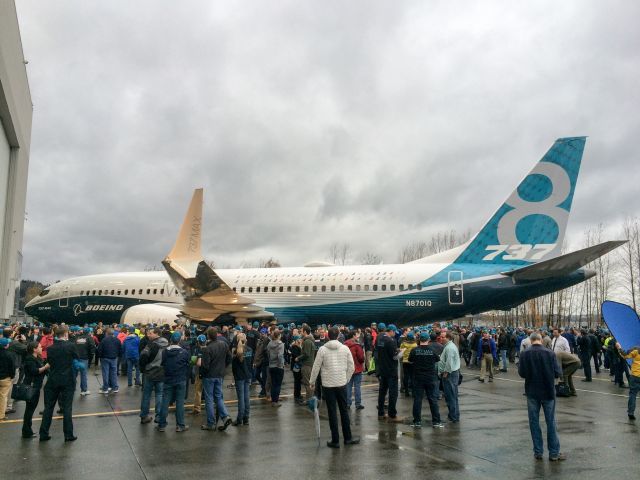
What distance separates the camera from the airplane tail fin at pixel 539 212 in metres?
19.2

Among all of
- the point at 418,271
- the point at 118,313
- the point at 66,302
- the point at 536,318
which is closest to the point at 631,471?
the point at 418,271

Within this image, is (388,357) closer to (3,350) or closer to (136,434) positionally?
(136,434)

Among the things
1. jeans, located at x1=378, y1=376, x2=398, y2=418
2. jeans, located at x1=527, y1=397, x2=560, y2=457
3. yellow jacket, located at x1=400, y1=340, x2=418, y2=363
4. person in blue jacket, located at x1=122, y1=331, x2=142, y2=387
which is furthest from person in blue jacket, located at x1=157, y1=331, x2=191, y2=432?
person in blue jacket, located at x1=122, y1=331, x2=142, y2=387

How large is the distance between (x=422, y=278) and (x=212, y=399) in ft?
45.0

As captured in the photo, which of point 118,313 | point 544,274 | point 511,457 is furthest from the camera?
point 118,313

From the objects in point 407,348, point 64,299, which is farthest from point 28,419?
point 64,299

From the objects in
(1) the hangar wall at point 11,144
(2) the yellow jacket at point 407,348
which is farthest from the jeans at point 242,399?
(1) the hangar wall at point 11,144

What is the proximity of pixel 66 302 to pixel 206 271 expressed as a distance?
40.3ft

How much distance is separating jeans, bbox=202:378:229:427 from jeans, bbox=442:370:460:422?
3.85 meters

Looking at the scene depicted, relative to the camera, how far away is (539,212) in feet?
63.8

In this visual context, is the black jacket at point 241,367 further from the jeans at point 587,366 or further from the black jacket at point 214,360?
the jeans at point 587,366

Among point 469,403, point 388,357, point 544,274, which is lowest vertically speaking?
point 469,403

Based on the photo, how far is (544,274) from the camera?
17969mm

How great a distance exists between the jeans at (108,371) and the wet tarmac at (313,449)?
1.94m
